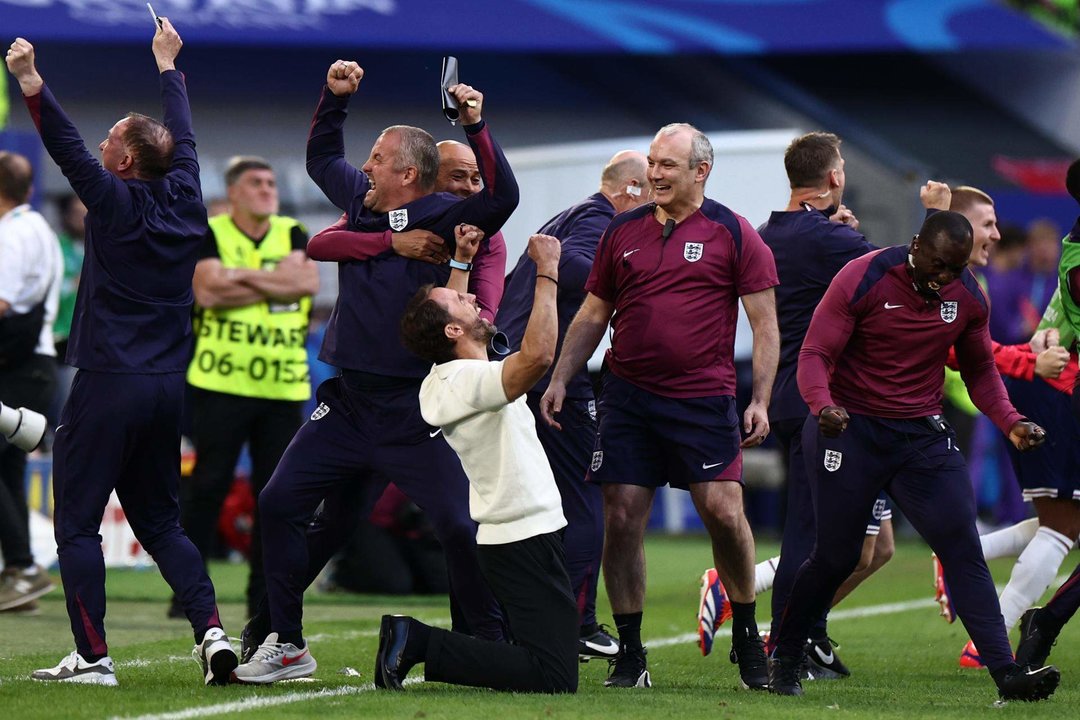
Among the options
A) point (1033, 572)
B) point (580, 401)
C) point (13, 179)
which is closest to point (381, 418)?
point (580, 401)

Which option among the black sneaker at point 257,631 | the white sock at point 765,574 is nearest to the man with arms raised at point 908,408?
the white sock at point 765,574

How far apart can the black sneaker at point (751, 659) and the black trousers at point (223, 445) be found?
3297 mm

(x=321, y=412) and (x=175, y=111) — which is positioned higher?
(x=175, y=111)

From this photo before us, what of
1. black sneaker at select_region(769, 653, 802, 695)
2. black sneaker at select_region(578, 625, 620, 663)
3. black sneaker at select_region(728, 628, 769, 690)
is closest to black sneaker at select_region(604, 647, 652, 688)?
black sneaker at select_region(728, 628, 769, 690)

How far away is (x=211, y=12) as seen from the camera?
21.3 m

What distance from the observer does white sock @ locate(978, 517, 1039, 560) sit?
9133 mm

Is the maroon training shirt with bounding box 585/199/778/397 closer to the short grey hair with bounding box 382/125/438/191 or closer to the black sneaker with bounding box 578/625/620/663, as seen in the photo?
the short grey hair with bounding box 382/125/438/191

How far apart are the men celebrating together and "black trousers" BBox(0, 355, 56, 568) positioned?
10.2 feet

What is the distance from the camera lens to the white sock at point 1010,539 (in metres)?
9.13

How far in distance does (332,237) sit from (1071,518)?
390 centimetres

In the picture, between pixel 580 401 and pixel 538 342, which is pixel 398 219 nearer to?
pixel 538 342

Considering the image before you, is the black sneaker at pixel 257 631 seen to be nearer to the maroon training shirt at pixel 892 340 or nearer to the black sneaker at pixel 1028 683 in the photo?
the maroon training shirt at pixel 892 340

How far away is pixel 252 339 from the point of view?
959 cm

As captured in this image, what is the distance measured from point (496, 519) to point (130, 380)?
1.49 meters
